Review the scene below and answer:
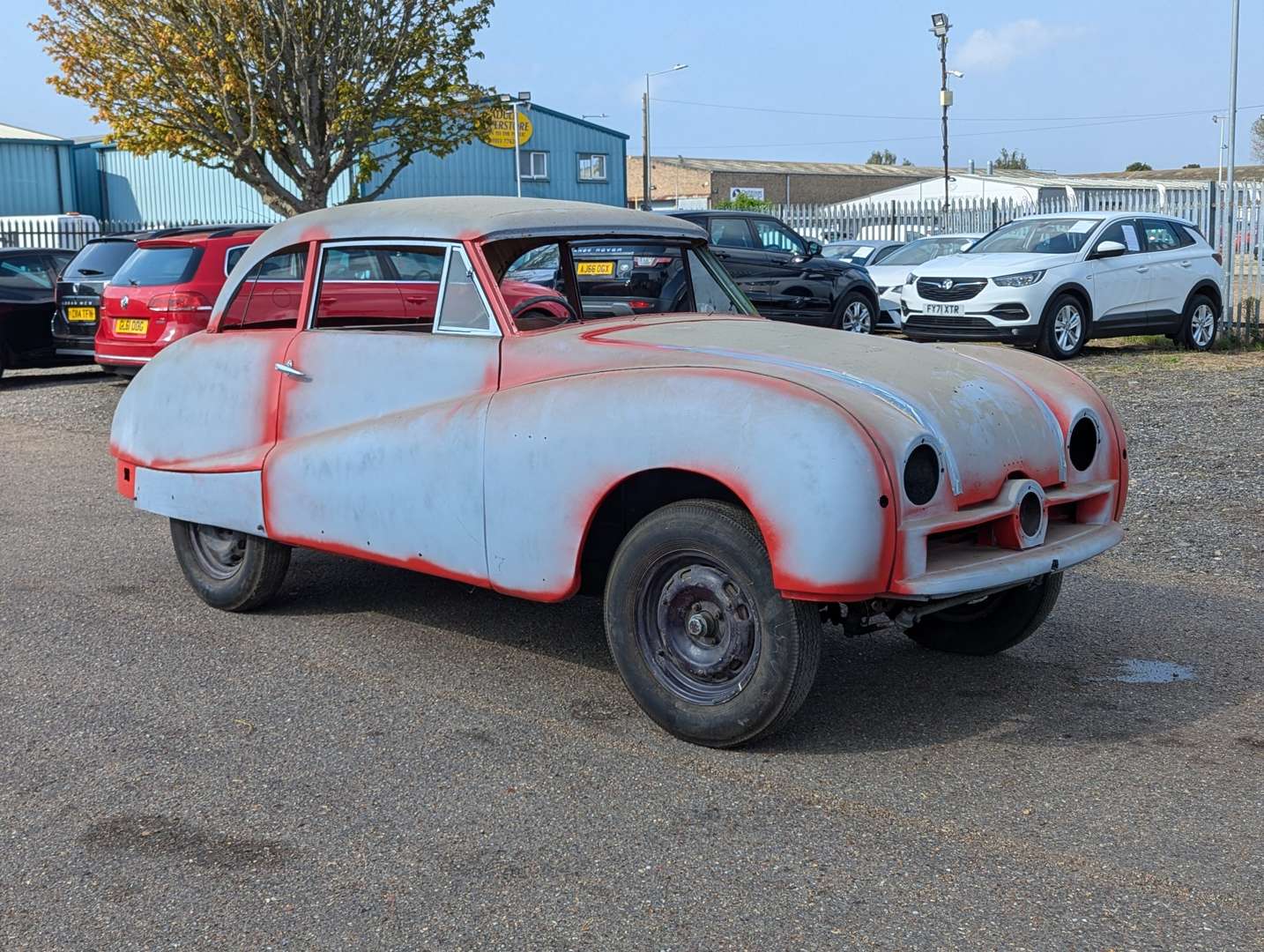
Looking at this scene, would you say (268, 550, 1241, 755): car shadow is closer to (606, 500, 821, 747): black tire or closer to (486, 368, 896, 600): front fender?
(606, 500, 821, 747): black tire

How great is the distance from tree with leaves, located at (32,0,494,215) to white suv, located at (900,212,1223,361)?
851cm

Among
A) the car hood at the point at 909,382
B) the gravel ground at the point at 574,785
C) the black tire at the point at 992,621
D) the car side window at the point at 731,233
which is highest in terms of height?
the car side window at the point at 731,233

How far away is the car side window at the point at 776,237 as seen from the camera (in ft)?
53.8

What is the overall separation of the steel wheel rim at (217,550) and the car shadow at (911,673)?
278 millimetres

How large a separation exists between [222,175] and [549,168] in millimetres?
9787

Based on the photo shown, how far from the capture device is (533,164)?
4144cm

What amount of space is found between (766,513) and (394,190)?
34488 millimetres

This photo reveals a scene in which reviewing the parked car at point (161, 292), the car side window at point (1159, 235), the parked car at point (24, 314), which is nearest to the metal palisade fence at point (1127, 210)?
the car side window at point (1159, 235)

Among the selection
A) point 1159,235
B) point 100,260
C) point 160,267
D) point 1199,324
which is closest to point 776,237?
point 1159,235

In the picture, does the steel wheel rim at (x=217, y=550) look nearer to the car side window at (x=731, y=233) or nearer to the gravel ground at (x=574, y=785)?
the gravel ground at (x=574, y=785)

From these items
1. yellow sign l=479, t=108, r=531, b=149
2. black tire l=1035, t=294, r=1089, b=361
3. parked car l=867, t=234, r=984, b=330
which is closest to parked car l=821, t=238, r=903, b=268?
parked car l=867, t=234, r=984, b=330

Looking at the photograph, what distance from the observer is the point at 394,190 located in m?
36.8

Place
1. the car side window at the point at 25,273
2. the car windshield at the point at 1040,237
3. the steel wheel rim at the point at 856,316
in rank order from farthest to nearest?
the steel wheel rim at the point at 856,316 < the car windshield at the point at 1040,237 < the car side window at the point at 25,273

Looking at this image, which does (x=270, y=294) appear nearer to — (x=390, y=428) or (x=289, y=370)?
(x=289, y=370)
